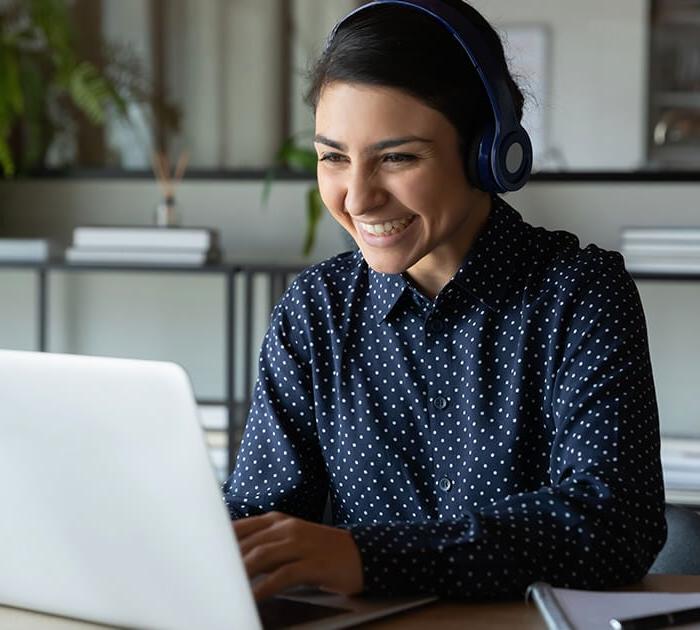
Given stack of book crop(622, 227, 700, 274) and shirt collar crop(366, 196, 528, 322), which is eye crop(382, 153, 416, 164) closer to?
shirt collar crop(366, 196, 528, 322)

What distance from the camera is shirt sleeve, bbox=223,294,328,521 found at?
1357mm

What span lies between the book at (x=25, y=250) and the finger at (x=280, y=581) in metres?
2.16

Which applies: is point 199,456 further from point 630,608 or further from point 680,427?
point 680,427

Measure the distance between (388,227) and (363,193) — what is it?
6 centimetres

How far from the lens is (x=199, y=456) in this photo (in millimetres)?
821

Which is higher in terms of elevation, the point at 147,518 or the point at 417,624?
the point at 147,518

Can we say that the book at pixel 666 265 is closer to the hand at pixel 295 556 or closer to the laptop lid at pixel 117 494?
the hand at pixel 295 556

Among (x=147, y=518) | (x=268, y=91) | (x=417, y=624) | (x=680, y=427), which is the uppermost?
(x=268, y=91)

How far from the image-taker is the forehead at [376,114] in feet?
4.22

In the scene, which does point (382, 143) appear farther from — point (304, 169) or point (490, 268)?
point (304, 169)

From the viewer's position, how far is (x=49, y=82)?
316cm

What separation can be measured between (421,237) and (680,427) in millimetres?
1839

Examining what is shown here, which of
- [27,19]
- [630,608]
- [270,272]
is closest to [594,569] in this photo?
[630,608]

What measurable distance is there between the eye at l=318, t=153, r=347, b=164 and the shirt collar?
6.8 inches
